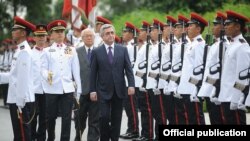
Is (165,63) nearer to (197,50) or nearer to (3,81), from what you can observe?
(197,50)

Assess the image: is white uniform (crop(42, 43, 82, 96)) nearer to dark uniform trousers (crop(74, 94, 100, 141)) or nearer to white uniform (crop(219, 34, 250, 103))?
dark uniform trousers (crop(74, 94, 100, 141))

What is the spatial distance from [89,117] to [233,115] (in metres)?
4.02

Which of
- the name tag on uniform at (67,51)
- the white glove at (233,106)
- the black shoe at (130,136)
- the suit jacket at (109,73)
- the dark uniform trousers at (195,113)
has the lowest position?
the black shoe at (130,136)

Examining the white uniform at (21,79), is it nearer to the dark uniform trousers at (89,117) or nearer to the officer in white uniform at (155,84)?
the dark uniform trousers at (89,117)

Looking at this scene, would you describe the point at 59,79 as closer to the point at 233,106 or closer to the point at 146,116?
the point at 146,116

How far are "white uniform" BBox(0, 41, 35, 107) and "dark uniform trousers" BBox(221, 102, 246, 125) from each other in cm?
310

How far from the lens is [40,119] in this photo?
13.0 m

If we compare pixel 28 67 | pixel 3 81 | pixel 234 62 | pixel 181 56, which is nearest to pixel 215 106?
→ pixel 234 62

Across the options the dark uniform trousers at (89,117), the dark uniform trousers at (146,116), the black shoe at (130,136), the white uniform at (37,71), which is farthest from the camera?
the black shoe at (130,136)

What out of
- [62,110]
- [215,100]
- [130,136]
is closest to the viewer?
[215,100]

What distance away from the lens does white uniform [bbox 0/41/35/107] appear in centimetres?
1069

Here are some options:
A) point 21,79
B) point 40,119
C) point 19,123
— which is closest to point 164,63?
point 40,119

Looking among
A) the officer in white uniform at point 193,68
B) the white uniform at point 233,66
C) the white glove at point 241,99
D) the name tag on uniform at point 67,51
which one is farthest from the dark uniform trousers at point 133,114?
the white glove at point 241,99

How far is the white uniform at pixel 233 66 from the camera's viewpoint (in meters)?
9.52
